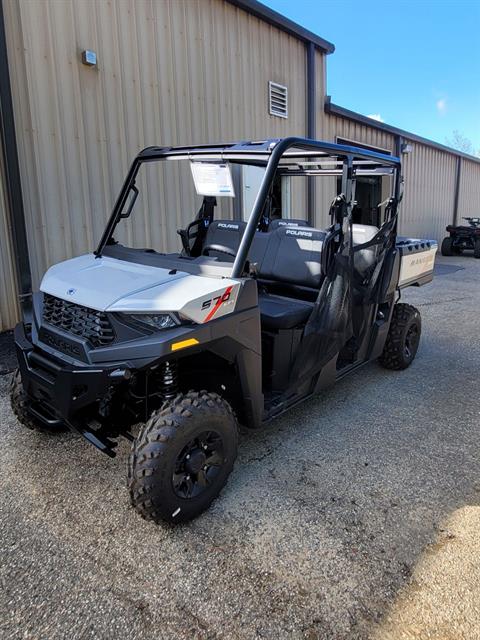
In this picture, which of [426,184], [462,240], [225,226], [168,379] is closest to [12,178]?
[225,226]

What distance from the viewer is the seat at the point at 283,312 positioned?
9.62ft

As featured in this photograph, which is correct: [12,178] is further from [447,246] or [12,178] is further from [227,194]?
[447,246]

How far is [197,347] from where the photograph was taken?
2309 mm

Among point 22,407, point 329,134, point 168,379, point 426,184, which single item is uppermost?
point 329,134

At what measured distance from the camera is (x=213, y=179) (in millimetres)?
2684

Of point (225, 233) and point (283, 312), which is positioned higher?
point (225, 233)

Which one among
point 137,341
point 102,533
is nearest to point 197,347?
point 137,341

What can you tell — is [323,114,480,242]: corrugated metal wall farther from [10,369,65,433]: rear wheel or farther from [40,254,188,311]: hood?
[10,369,65,433]: rear wheel

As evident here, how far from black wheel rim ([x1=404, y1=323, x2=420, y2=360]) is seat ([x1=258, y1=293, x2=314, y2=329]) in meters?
1.58

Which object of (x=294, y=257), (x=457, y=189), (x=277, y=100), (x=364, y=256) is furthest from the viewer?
(x=457, y=189)

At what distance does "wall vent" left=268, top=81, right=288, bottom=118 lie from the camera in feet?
26.4

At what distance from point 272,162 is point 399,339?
7.61ft

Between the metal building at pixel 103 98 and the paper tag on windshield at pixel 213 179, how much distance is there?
0.57 meters

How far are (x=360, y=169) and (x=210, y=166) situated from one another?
1.52m
